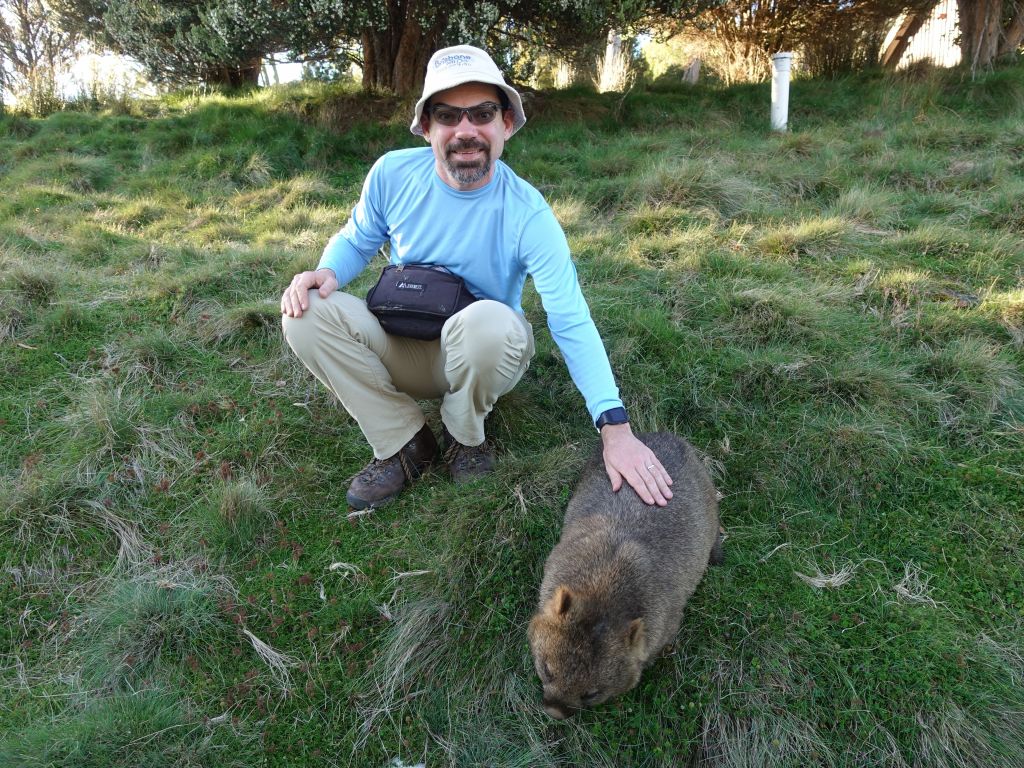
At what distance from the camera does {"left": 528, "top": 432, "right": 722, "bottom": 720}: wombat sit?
8.03 feet

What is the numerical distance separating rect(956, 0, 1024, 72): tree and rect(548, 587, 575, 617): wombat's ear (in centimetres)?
981

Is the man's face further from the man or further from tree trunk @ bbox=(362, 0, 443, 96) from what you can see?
tree trunk @ bbox=(362, 0, 443, 96)

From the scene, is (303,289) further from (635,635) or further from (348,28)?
(348,28)

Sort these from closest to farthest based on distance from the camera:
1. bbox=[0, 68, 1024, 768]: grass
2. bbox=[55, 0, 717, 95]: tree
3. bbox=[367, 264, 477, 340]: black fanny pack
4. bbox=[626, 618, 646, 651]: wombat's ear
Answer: bbox=[626, 618, 646, 651]: wombat's ear, bbox=[0, 68, 1024, 768]: grass, bbox=[367, 264, 477, 340]: black fanny pack, bbox=[55, 0, 717, 95]: tree

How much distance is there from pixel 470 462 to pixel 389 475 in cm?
42

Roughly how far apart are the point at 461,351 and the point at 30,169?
7.52 m

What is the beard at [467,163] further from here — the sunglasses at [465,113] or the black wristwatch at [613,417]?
the black wristwatch at [613,417]

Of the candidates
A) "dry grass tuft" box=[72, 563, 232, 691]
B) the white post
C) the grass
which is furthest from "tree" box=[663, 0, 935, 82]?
"dry grass tuft" box=[72, 563, 232, 691]

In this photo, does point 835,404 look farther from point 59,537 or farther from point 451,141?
point 59,537

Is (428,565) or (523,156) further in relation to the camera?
(523,156)

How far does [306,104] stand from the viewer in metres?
8.73

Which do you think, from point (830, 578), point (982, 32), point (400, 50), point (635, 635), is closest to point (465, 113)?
point (635, 635)

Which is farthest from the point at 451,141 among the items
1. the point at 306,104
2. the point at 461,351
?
the point at 306,104

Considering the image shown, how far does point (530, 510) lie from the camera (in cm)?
315
